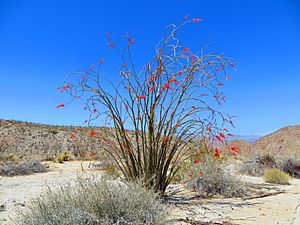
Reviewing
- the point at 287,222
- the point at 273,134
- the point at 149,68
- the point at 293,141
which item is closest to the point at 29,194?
the point at 149,68

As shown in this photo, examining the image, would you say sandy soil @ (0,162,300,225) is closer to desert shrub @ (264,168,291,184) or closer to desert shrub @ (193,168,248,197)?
desert shrub @ (193,168,248,197)

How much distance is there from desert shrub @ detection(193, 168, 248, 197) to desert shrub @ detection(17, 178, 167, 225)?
3.89 meters

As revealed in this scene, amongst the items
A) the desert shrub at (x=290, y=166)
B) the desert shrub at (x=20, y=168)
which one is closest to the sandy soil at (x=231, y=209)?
the desert shrub at (x=20, y=168)

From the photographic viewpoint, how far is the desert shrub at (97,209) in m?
3.68

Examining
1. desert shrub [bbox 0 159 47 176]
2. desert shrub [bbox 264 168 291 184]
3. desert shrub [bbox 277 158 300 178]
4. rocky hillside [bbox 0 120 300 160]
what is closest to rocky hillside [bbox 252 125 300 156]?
rocky hillside [bbox 0 120 300 160]

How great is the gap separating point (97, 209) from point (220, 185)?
4.67m

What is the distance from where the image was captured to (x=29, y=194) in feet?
25.2

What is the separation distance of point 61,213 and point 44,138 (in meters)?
36.0

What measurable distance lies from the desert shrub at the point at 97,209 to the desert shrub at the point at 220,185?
3885 millimetres

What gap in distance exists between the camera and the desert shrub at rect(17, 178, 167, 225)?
368 cm

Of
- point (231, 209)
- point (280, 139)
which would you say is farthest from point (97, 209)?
point (280, 139)

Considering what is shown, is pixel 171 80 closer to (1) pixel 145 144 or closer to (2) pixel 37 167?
(1) pixel 145 144

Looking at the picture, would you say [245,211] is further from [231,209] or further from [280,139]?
[280,139]

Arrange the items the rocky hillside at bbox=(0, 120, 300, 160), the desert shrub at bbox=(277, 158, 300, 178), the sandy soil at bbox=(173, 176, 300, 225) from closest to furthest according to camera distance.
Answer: the sandy soil at bbox=(173, 176, 300, 225) < the desert shrub at bbox=(277, 158, 300, 178) < the rocky hillside at bbox=(0, 120, 300, 160)
